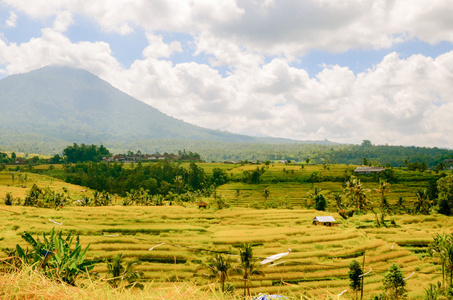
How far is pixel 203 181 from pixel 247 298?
116 m

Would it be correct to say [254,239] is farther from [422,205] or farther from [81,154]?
[81,154]

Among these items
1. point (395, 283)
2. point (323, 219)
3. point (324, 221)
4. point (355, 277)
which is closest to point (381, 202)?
point (323, 219)

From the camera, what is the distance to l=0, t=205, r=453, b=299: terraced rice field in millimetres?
37469

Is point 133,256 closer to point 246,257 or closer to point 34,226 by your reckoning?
point 34,226

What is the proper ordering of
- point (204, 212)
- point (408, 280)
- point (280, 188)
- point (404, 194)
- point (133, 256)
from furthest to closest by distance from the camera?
point (280, 188)
point (404, 194)
point (204, 212)
point (133, 256)
point (408, 280)

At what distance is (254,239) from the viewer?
160ft

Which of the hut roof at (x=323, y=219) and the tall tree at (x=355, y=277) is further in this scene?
the hut roof at (x=323, y=219)

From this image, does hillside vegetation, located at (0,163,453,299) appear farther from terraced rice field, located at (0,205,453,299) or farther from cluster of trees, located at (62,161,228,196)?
cluster of trees, located at (62,161,228,196)

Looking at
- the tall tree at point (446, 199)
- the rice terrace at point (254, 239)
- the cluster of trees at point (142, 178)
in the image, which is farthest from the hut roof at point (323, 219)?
the cluster of trees at point (142, 178)

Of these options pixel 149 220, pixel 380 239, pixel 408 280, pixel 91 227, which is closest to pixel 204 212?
pixel 149 220

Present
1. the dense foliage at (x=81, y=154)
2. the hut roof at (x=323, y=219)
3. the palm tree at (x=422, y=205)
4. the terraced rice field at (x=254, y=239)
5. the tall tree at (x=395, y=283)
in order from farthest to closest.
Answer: the dense foliage at (x=81, y=154) < the palm tree at (x=422, y=205) < the hut roof at (x=323, y=219) < the terraced rice field at (x=254, y=239) < the tall tree at (x=395, y=283)

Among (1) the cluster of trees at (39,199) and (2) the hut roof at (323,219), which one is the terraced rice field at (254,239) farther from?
(1) the cluster of trees at (39,199)

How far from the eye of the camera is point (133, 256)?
41.4 m

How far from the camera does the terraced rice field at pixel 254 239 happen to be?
37.5m
